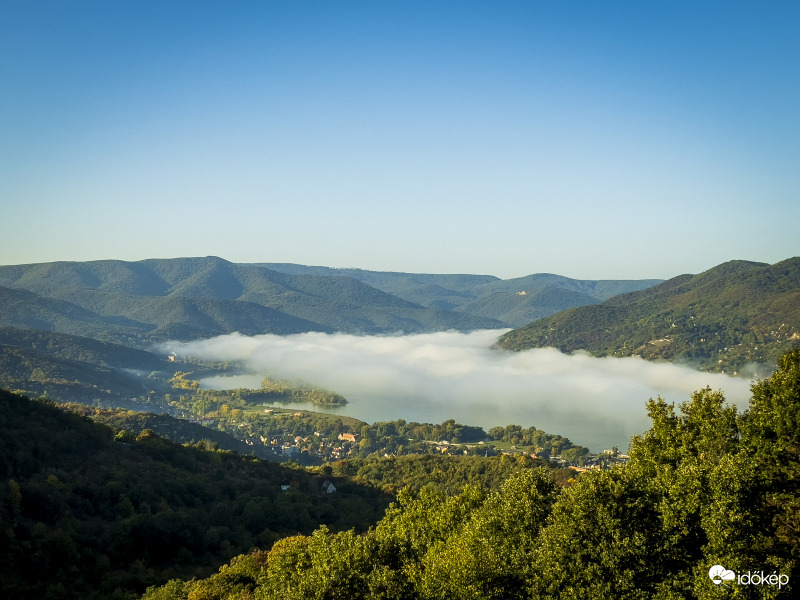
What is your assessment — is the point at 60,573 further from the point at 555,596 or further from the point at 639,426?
the point at 639,426

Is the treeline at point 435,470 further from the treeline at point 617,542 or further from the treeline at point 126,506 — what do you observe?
the treeline at point 617,542

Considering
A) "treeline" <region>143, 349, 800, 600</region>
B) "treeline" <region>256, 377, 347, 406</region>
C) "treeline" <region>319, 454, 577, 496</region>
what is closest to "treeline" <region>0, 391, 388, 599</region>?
"treeline" <region>319, 454, 577, 496</region>

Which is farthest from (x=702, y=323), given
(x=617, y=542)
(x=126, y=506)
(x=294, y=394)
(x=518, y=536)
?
(x=617, y=542)

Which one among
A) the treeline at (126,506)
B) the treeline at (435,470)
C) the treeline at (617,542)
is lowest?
the treeline at (435,470)

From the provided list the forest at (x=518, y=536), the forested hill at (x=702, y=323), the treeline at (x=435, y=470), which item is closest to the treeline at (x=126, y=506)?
the forest at (x=518, y=536)

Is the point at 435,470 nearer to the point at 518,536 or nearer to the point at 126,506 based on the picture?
the point at 126,506

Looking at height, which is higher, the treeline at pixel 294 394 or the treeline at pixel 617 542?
the treeline at pixel 617 542

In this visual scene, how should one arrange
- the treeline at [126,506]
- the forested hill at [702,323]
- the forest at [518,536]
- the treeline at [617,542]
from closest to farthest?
the treeline at [617,542] → the forest at [518,536] → the treeline at [126,506] → the forested hill at [702,323]
